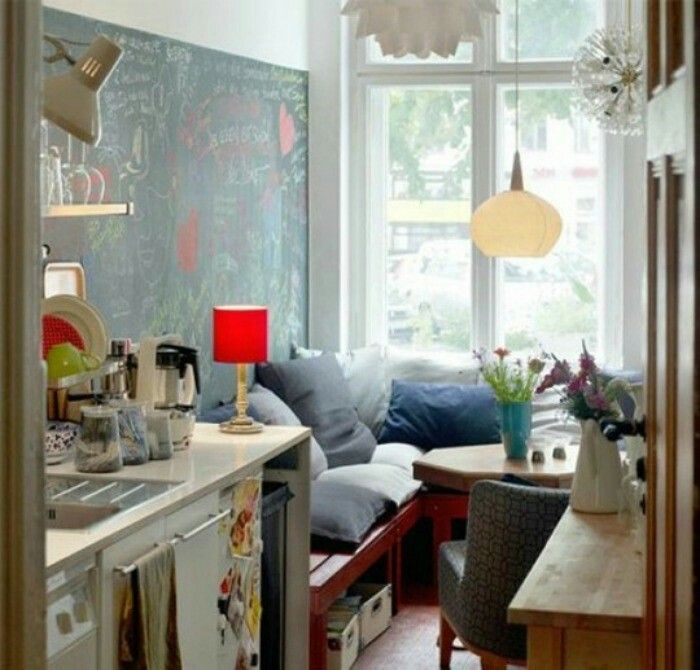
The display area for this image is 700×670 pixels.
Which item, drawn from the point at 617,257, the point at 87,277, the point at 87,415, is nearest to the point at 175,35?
the point at 87,277

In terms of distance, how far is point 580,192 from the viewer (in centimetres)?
746

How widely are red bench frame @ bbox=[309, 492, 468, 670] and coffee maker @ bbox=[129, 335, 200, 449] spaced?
2.94 feet

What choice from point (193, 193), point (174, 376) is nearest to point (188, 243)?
point (193, 193)

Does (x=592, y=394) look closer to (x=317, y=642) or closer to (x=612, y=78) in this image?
(x=317, y=642)

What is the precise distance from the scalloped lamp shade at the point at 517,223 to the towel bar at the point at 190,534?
272 centimetres

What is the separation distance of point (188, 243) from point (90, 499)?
95.1 inches

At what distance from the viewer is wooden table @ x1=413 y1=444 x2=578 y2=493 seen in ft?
18.8

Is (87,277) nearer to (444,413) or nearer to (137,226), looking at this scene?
(137,226)

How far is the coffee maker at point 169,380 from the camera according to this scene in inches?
170

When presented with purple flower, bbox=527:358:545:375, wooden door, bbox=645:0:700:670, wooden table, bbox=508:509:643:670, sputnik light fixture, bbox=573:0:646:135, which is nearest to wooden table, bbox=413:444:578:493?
purple flower, bbox=527:358:545:375

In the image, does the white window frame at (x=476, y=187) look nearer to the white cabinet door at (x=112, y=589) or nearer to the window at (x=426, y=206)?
the window at (x=426, y=206)

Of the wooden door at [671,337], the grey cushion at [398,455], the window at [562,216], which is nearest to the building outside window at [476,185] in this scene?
the window at [562,216]

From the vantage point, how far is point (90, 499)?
3.59m

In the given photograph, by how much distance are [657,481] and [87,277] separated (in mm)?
3175
